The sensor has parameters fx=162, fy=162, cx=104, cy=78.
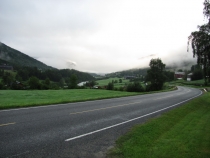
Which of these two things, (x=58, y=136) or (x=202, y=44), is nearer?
(x=58, y=136)

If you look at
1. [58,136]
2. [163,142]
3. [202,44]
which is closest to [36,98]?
[58,136]

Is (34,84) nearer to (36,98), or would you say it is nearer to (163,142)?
(36,98)

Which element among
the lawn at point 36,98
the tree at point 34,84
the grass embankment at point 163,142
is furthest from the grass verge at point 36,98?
the tree at point 34,84

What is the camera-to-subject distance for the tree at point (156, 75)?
68938 millimetres

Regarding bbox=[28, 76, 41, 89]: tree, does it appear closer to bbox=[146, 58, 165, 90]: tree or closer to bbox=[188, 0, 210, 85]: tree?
bbox=[146, 58, 165, 90]: tree

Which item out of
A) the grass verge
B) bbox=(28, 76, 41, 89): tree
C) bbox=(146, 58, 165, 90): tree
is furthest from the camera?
bbox=(28, 76, 41, 89): tree

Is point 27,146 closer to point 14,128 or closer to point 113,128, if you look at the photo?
point 14,128

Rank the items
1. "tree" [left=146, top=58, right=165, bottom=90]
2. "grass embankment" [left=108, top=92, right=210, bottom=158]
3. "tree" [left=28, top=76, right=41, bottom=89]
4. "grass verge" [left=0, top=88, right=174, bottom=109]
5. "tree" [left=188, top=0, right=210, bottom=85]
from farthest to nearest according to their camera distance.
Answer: "tree" [left=28, top=76, right=41, bottom=89] < "tree" [left=146, top=58, right=165, bottom=90] < "tree" [left=188, top=0, right=210, bottom=85] < "grass verge" [left=0, top=88, right=174, bottom=109] < "grass embankment" [left=108, top=92, right=210, bottom=158]

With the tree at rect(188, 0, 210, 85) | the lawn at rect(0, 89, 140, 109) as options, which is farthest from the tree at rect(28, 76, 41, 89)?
the tree at rect(188, 0, 210, 85)

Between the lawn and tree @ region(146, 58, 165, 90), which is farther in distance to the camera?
tree @ region(146, 58, 165, 90)

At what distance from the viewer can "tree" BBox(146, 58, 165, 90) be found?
2714 inches

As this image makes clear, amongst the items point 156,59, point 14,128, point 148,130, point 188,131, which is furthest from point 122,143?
point 156,59

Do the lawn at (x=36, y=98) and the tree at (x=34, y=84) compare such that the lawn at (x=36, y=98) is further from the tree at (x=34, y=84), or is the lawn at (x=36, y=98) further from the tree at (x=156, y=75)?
the tree at (x=34, y=84)

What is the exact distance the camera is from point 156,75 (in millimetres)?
69375
